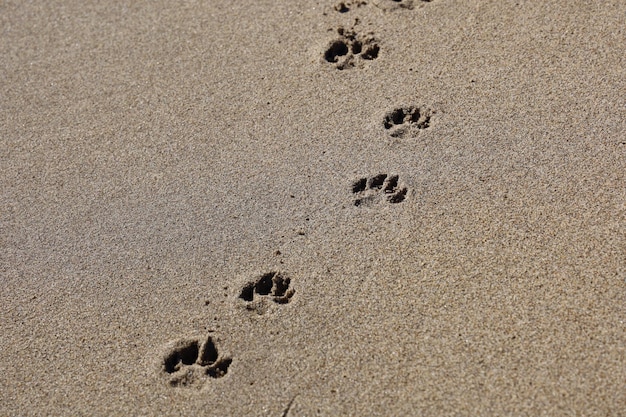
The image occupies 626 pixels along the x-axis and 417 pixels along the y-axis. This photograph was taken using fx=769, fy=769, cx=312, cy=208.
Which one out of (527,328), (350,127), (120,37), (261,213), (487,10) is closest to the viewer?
(527,328)

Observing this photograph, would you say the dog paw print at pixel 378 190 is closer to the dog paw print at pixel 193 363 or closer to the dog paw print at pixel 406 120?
the dog paw print at pixel 406 120

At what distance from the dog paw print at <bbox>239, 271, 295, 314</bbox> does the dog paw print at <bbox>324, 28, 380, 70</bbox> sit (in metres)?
1.14

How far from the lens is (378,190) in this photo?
2822mm

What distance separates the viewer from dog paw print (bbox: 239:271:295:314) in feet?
8.32

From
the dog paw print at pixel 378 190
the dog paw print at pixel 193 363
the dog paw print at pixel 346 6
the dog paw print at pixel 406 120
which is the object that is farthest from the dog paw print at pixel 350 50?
the dog paw print at pixel 193 363

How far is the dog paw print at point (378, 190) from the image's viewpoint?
A: 2.78 metres

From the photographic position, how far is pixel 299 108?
126 inches

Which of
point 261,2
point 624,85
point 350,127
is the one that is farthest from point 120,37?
point 624,85

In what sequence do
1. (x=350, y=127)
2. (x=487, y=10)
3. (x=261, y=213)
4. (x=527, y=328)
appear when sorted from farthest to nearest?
(x=487, y=10) → (x=350, y=127) → (x=261, y=213) → (x=527, y=328)

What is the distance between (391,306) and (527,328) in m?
0.42

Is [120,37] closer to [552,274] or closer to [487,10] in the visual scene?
[487,10]

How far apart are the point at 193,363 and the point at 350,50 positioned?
1618mm

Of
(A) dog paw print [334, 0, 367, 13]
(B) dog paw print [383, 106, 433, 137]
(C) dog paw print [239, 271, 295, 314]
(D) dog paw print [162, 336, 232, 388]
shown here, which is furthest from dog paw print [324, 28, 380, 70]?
(D) dog paw print [162, 336, 232, 388]

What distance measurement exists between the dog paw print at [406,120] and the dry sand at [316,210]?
0.05 feet
